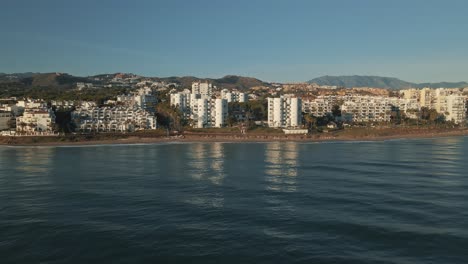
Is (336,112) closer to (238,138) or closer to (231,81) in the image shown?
(238,138)

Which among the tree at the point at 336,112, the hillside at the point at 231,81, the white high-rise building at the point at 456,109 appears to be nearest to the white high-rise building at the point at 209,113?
the tree at the point at 336,112

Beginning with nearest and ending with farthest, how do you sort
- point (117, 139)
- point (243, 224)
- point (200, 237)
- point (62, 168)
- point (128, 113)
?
point (200, 237)
point (243, 224)
point (62, 168)
point (117, 139)
point (128, 113)

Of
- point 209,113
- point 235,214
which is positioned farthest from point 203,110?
point 235,214

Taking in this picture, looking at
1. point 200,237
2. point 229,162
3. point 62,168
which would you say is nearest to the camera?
point 200,237

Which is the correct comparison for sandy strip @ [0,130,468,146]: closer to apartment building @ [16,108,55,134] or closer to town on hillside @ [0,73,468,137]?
town on hillside @ [0,73,468,137]

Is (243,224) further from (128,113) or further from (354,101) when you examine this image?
(354,101)

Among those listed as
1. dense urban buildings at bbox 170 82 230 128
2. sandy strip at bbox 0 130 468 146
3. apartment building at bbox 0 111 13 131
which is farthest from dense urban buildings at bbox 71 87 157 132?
apartment building at bbox 0 111 13 131

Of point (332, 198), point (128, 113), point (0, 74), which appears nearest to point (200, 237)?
point (332, 198)
